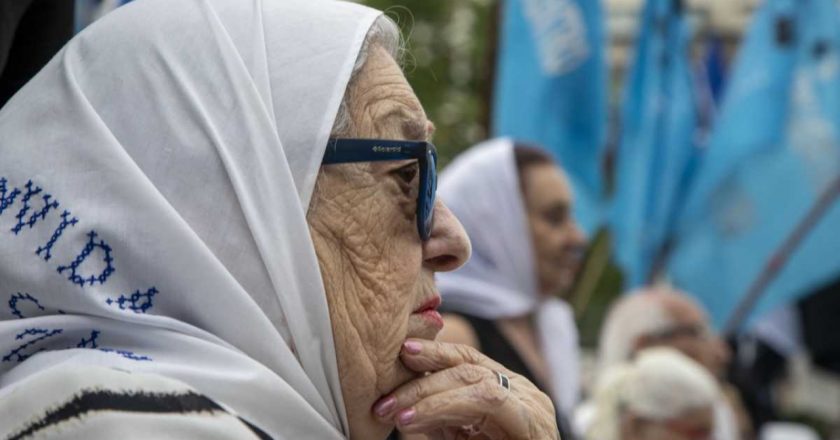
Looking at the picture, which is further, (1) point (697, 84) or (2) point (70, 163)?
(1) point (697, 84)

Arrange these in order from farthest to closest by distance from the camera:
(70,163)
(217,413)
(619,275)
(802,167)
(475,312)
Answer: (619,275), (802,167), (475,312), (70,163), (217,413)

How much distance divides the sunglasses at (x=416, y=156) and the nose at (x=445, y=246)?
2 cm

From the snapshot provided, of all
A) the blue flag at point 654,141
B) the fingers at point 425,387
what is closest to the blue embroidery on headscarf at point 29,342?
the fingers at point 425,387

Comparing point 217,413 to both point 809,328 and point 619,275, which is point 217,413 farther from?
point 619,275

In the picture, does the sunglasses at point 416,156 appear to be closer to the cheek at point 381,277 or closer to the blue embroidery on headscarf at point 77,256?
the cheek at point 381,277

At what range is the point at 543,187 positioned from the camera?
5602mm

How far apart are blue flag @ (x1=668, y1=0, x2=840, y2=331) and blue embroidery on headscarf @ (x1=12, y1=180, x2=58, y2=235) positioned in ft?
20.0

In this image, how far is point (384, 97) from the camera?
2490 millimetres

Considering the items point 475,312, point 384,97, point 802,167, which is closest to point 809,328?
point 802,167

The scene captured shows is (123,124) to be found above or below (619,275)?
above

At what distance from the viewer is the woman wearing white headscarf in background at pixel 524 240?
212 inches

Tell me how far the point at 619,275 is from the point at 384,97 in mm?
14154

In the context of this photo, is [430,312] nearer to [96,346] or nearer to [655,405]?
[96,346]

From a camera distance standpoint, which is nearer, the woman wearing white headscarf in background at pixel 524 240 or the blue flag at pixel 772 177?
the woman wearing white headscarf in background at pixel 524 240
